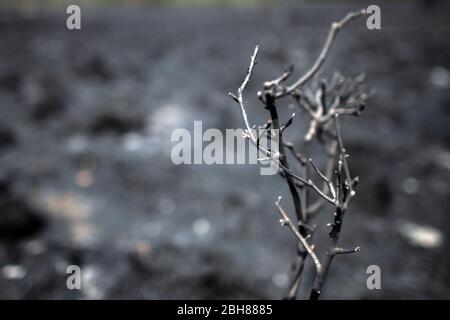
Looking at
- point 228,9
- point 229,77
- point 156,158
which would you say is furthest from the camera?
point 228,9

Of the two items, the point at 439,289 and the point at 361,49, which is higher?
the point at 361,49

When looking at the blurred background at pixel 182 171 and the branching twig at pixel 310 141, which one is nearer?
the branching twig at pixel 310 141

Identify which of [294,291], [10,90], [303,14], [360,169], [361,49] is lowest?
[294,291]

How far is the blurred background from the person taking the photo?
262 centimetres

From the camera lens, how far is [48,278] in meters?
2.54

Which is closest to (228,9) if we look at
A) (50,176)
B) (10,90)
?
(10,90)

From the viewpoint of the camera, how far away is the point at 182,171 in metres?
3.84

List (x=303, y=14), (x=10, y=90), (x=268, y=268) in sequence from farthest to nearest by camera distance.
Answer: (x=303, y=14) → (x=10, y=90) → (x=268, y=268)

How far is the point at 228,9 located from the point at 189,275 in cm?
827

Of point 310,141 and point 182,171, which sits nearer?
point 310,141

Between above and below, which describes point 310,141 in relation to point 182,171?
above

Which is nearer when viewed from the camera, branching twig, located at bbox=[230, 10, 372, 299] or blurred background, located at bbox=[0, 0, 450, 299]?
branching twig, located at bbox=[230, 10, 372, 299]

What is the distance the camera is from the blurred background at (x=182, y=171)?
2.62m

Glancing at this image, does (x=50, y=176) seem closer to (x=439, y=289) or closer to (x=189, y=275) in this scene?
(x=189, y=275)
